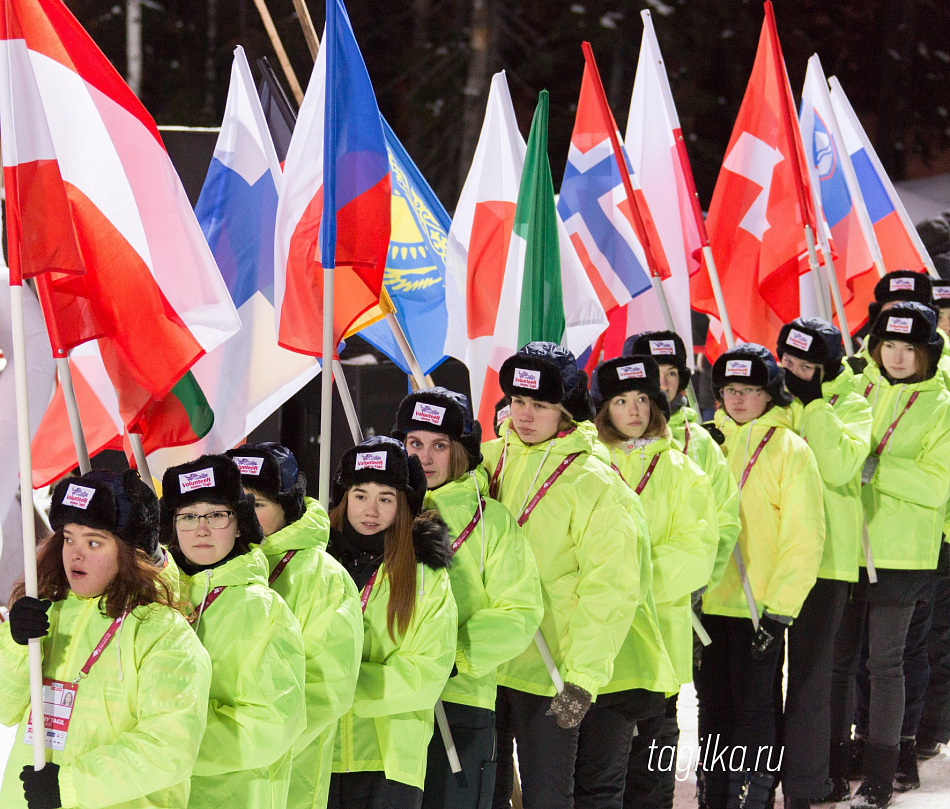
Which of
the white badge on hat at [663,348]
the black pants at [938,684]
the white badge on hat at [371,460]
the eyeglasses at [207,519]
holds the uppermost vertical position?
the white badge on hat at [663,348]

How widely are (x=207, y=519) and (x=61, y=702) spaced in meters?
0.56

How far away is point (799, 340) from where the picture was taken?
5.64 m

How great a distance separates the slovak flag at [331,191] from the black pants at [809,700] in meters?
2.35

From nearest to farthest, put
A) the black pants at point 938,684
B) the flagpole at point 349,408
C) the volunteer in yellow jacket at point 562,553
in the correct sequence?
the volunteer in yellow jacket at point 562,553 → the flagpole at point 349,408 → the black pants at point 938,684

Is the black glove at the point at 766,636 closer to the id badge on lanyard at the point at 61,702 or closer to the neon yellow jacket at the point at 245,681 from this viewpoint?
the neon yellow jacket at the point at 245,681

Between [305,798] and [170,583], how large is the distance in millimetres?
834

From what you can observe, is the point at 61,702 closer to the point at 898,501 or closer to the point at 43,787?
the point at 43,787

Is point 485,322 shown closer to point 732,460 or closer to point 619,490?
point 732,460

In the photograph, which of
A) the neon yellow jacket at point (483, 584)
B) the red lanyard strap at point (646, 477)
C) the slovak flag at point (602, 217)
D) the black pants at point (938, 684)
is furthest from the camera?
the black pants at point (938, 684)

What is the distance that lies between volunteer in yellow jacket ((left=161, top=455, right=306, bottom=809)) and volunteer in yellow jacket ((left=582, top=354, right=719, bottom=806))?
185 cm

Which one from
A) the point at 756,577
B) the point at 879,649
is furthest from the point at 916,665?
the point at 756,577

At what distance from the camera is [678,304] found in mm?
6539

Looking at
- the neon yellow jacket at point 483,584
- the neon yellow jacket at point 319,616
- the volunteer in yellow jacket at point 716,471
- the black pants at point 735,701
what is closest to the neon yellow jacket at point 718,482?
the volunteer in yellow jacket at point 716,471

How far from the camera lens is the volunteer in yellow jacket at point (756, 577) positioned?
5258 mm
